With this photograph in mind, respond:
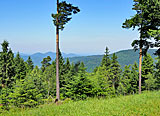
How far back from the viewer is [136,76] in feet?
145

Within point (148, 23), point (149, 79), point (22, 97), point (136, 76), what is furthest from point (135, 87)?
point (22, 97)

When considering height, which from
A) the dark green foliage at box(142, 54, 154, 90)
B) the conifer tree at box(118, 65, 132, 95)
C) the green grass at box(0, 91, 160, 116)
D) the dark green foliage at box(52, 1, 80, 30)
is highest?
the dark green foliage at box(52, 1, 80, 30)

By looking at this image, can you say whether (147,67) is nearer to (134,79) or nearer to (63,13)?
(134,79)

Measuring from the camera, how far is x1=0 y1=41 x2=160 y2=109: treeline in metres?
17.6

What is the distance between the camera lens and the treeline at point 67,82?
57.6 ft

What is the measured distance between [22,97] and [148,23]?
57.4 ft

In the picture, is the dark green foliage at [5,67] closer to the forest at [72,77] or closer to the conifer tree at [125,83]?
the forest at [72,77]

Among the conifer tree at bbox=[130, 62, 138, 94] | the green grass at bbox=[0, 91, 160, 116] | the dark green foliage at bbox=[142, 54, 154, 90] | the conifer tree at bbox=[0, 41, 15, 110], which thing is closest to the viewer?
the green grass at bbox=[0, 91, 160, 116]

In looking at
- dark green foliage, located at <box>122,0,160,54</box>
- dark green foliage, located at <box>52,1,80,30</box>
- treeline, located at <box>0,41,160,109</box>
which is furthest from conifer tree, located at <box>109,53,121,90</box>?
dark green foliage, located at <box>52,1,80,30</box>

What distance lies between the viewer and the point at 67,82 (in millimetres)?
34156

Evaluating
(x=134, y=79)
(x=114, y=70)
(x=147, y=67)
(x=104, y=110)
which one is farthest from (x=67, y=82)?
(x=104, y=110)

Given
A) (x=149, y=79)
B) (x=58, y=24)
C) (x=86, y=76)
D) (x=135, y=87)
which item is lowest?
(x=135, y=87)

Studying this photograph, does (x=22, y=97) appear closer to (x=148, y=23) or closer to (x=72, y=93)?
(x=72, y=93)

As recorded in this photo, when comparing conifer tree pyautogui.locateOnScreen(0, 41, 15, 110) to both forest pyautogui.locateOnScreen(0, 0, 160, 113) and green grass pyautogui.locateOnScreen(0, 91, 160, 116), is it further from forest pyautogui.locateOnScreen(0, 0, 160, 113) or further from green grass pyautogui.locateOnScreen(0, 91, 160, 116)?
green grass pyautogui.locateOnScreen(0, 91, 160, 116)
